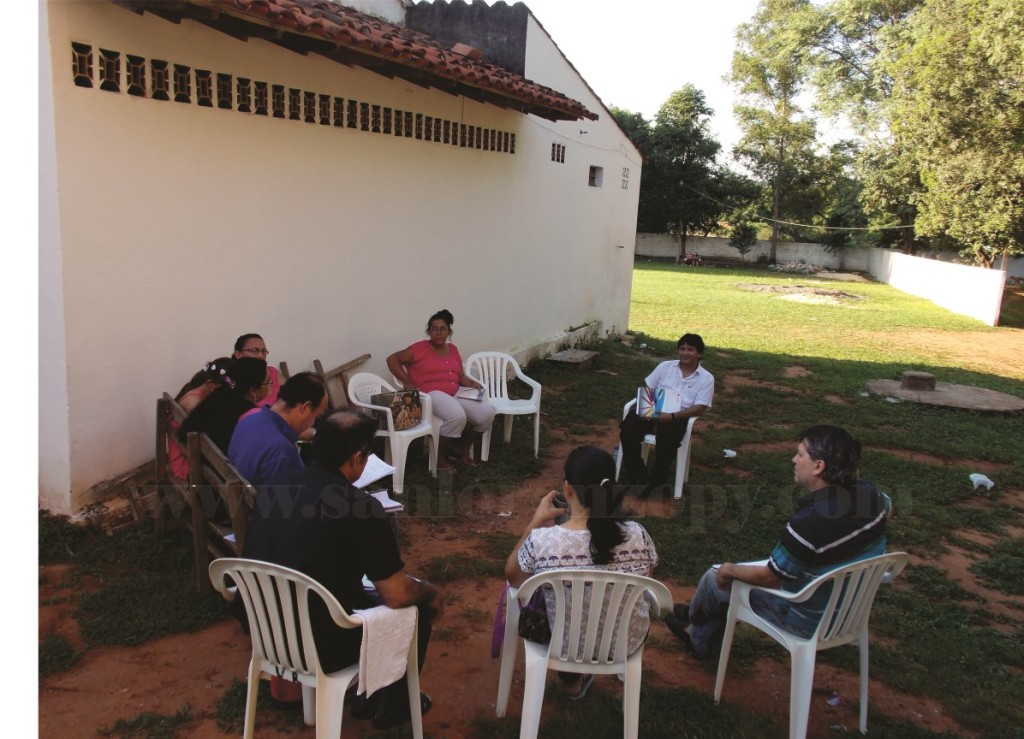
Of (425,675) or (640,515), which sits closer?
(425,675)

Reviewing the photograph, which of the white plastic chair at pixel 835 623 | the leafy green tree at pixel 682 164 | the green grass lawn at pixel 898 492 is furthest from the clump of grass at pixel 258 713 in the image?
the leafy green tree at pixel 682 164

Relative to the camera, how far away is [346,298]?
22.2ft

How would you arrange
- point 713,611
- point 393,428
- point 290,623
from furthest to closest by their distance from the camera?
point 393,428, point 713,611, point 290,623

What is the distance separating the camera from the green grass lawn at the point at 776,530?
11.6 ft

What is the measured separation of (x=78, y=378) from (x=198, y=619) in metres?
1.63

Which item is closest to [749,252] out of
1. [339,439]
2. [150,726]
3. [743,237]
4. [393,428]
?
[743,237]

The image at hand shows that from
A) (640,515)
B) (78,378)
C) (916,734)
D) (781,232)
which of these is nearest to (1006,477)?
(640,515)

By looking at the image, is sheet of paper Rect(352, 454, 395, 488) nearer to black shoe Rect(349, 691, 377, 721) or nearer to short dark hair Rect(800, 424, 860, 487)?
black shoe Rect(349, 691, 377, 721)

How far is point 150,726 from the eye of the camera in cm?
310

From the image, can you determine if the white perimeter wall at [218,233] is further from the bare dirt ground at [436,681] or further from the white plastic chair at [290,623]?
the white plastic chair at [290,623]

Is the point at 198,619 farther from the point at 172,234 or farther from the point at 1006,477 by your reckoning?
the point at 1006,477

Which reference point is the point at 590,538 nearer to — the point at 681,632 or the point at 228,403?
the point at 681,632

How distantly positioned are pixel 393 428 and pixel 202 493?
1996 mm

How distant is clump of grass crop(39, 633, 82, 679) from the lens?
3459 millimetres
